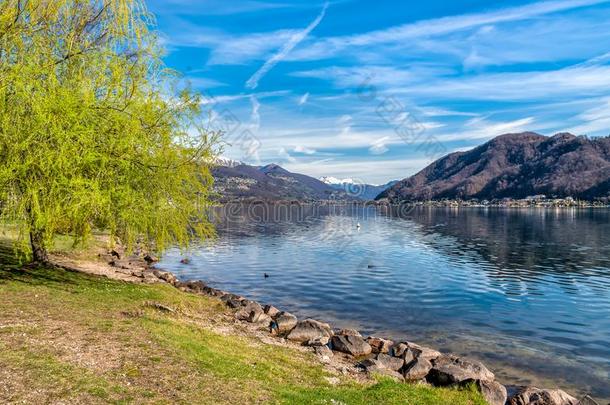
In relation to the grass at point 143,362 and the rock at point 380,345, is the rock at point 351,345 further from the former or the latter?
the grass at point 143,362

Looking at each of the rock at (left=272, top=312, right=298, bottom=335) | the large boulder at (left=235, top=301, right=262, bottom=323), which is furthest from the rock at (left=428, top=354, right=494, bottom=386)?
the large boulder at (left=235, top=301, right=262, bottom=323)

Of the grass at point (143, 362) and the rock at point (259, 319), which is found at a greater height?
the grass at point (143, 362)

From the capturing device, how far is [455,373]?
70.9 feet

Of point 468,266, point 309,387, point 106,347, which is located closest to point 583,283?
point 468,266

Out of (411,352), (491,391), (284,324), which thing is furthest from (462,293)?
(491,391)

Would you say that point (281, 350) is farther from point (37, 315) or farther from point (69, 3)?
point (69, 3)

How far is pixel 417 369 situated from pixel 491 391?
12.4 feet

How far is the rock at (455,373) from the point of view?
2142 centimetres

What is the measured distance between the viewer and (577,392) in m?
22.9

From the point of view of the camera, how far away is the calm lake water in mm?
28328

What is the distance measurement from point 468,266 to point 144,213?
1961 inches

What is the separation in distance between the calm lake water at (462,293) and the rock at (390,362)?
5.68 m

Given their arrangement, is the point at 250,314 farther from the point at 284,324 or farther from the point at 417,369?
the point at 417,369

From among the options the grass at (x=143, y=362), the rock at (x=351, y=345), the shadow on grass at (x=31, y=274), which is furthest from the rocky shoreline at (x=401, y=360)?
the shadow on grass at (x=31, y=274)
